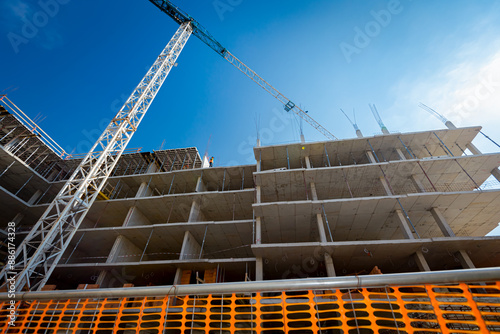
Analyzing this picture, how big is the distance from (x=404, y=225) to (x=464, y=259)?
2969 mm

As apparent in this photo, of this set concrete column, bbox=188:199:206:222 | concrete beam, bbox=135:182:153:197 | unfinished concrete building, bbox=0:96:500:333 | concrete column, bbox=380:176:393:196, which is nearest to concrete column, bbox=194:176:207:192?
unfinished concrete building, bbox=0:96:500:333

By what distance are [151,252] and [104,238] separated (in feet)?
12.0

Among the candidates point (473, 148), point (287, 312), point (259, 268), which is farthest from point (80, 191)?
point (473, 148)

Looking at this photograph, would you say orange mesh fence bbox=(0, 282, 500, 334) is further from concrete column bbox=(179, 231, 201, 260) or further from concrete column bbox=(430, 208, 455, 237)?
concrete column bbox=(430, 208, 455, 237)

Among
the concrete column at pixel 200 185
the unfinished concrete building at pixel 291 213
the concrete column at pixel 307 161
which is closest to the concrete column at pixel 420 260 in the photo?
the unfinished concrete building at pixel 291 213

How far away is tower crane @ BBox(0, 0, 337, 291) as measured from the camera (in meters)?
13.1

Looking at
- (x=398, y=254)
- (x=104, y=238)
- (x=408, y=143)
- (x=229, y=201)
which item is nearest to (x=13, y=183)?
(x=104, y=238)

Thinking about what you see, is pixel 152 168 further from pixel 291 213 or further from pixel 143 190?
pixel 291 213

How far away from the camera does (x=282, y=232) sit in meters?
16.4

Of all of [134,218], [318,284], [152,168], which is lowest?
[318,284]

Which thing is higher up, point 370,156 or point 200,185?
point 370,156

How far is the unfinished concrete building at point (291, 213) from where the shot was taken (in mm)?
13305

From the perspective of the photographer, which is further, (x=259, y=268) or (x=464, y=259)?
(x=259, y=268)

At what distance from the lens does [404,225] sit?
44.0ft
